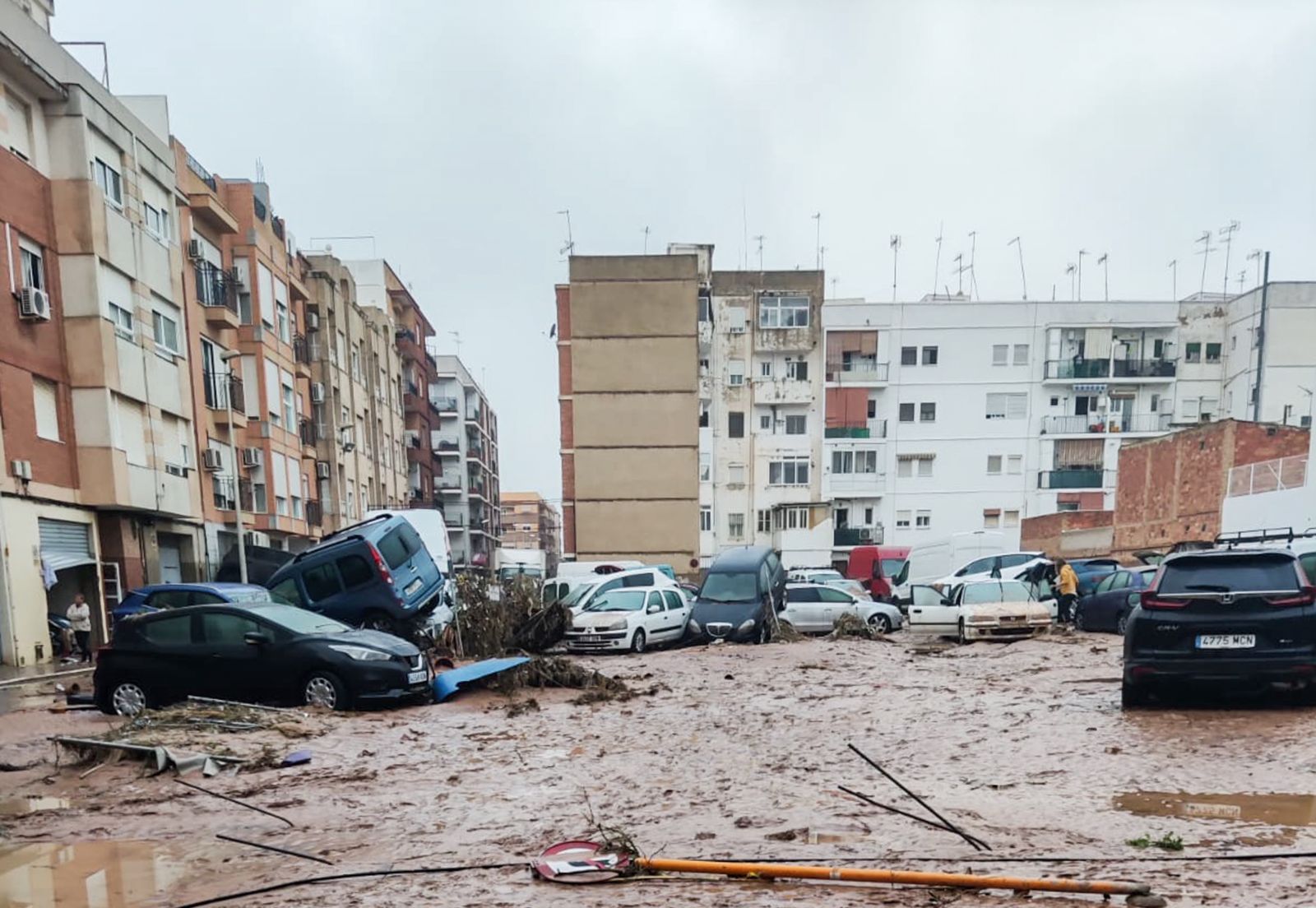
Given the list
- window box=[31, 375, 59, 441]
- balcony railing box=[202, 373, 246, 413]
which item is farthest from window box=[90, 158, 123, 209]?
balcony railing box=[202, 373, 246, 413]

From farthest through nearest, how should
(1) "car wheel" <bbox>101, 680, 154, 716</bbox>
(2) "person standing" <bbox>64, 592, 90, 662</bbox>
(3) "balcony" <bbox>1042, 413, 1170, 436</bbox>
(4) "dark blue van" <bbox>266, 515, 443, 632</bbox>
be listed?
(3) "balcony" <bbox>1042, 413, 1170, 436</bbox> → (2) "person standing" <bbox>64, 592, 90, 662</bbox> → (4) "dark blue van" <bbox>266, 515, 443, 632</bbox> → (1) "car wheel" <bbox>101, 680, 154, 716</bbox>

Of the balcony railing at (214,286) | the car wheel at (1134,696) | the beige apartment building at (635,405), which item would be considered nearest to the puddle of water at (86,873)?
the car wheel at (1134,696)

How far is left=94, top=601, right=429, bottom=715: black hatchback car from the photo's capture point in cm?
973

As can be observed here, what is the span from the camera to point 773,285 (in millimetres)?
45094

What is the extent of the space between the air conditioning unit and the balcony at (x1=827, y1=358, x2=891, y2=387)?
123 ft

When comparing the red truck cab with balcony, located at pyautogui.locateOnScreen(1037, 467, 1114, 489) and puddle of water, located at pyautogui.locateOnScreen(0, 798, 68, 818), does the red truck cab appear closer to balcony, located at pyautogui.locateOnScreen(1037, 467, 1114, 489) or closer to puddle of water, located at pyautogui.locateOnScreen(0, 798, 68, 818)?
balcony, located at pyautogui.locateOnScreen(1037, 467, 1114, 489)

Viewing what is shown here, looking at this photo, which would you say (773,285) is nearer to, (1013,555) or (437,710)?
(1013,555)

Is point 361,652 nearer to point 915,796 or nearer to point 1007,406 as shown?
point 915,796

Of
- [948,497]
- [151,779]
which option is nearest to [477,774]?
[151,779]

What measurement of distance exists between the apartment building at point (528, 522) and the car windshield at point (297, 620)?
113 meters

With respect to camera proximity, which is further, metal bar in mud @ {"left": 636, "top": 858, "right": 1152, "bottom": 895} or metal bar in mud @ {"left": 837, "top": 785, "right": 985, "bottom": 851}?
metal bar in mud @ {"left": 837, "top": 785, "right": 985, "bottom": 851}

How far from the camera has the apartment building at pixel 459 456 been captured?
65.6 m

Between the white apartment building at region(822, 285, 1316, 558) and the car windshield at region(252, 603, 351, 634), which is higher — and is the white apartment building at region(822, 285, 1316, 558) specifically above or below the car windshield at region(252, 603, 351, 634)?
above

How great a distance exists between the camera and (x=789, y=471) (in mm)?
45094
